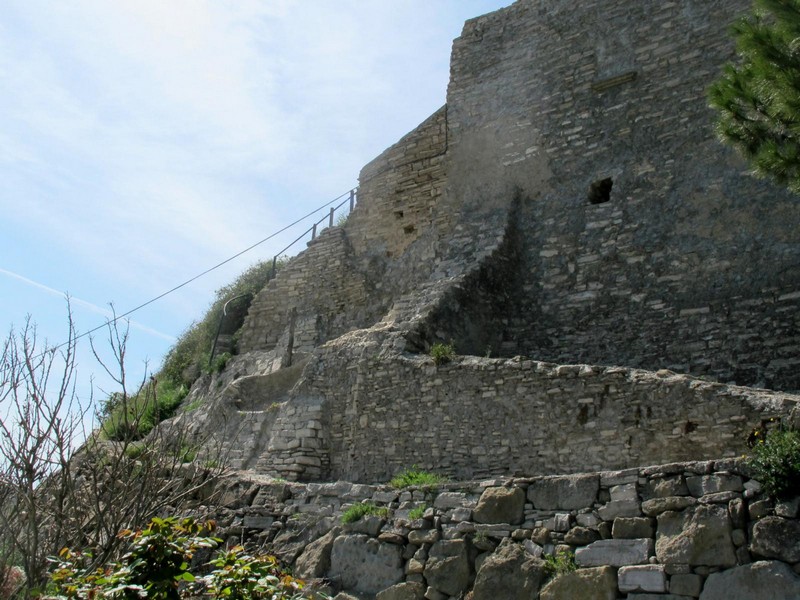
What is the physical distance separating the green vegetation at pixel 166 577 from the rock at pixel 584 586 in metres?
2.16

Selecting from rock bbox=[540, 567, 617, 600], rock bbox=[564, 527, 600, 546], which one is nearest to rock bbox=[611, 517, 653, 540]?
rock bbox=[564, 527, 600, 546]

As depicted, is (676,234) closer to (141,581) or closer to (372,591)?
(372,591)

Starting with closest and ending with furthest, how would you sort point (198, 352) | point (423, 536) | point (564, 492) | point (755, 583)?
point (755, 583)
point (564, 492)
point (423, 536)
point (198, 352)

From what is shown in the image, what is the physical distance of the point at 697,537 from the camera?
6.07m

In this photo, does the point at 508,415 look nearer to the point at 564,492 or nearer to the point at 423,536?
the point at 423,536

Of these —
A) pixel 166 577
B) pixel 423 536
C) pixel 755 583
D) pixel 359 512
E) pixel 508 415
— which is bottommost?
pixel 755 583

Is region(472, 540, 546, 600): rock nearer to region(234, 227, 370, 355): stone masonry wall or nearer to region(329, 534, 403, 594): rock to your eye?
region(329, 534, 403, 594): rock

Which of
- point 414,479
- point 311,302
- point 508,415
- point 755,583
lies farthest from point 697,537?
point 311,302

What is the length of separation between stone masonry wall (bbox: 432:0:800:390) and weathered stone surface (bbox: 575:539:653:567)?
15.8ft

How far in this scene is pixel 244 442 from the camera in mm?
12867

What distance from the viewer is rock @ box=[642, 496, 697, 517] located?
20.6ft

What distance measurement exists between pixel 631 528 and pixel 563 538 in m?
0.57

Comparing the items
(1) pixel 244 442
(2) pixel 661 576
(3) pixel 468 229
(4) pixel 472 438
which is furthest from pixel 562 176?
(2) pixel 661 576

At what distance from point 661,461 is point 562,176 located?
6.19m
